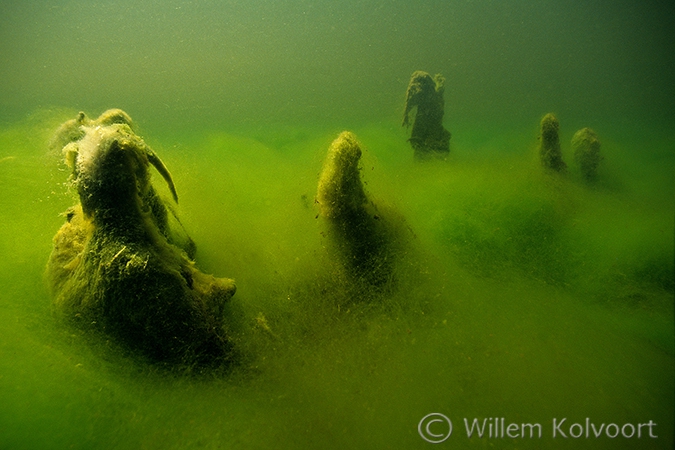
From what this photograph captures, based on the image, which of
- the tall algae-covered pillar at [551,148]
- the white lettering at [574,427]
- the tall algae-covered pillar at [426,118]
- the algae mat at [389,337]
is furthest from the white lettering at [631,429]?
the tall algae-covered pillar at [426,118]

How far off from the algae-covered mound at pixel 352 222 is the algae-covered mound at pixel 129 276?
949 mm

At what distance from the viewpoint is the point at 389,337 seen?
1846mm

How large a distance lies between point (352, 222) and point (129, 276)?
1.41 meters

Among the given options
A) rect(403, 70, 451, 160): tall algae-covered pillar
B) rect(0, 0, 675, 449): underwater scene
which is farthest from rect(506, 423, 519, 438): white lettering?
rect(403, 70, 451, 160): tall algae-covered pillar

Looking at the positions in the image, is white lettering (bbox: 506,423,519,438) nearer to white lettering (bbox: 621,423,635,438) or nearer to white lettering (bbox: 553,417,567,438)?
white lettering (bbox: 553,417,567,438)

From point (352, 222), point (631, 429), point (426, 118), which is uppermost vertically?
point (426, 118)

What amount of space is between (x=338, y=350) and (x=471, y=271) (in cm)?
124

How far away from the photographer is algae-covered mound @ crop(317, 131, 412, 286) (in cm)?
203

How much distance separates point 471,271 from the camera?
2.24 meters

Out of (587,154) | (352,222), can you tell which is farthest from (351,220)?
(587,154)

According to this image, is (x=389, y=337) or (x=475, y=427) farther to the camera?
(x=389, y=337)

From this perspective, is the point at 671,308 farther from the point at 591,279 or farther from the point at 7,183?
the point at 7,183

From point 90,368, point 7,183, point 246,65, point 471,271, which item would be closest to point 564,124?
point 471,271

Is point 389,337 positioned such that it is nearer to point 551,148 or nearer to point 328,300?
point 328,300
